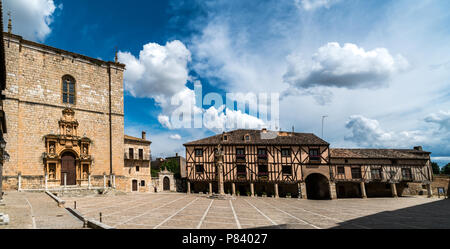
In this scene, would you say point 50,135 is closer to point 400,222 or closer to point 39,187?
point 39,187

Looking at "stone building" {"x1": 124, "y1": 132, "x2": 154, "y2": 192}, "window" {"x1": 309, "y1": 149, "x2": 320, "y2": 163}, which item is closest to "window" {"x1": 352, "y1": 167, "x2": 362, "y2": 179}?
"window" {"x1": 309, "y1": 149, "x2": 320, "y2": 163}

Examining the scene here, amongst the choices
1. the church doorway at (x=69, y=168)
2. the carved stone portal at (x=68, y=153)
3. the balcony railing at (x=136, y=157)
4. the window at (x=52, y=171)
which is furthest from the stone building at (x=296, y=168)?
the window at (x=52, y=171)

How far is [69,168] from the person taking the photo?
22812mm

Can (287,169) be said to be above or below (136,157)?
below

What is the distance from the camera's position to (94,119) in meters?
24.7

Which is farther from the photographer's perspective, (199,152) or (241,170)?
(199,152)

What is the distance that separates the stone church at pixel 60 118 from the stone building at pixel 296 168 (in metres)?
9.08

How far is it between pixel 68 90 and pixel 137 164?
432 inches

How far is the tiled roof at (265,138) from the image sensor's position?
95.9 feet

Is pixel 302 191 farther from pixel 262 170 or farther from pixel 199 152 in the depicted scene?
pixel 199 152

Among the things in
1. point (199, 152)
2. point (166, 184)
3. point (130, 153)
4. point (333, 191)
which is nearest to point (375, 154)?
point (333, 191)

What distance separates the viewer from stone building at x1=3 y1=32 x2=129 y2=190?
1984cm

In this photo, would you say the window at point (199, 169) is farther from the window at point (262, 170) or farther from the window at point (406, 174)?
the window at point (406, 174)
